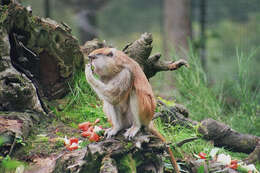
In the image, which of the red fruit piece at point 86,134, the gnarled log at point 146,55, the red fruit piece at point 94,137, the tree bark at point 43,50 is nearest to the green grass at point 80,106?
the tree bark at point 43,50

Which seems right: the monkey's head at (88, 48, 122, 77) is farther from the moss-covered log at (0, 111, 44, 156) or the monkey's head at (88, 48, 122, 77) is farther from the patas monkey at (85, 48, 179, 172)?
the moss-covered log at (0, 111, 44, 156)

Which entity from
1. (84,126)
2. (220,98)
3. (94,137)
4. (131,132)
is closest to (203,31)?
(220,98)

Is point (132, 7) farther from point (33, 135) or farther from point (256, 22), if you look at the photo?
point (33, 135)

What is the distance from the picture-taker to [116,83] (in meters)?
3.17

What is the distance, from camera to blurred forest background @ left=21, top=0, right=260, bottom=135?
5.44 m

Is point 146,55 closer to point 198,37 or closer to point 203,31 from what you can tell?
point 203,31

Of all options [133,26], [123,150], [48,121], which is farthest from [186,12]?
[123,150]

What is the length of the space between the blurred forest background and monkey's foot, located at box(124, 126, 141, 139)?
84.3 inches

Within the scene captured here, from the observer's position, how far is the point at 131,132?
3275 mm

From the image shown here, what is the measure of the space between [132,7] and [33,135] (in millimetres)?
8665

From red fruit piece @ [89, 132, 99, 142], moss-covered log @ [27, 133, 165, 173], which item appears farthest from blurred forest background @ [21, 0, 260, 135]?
moss-covered log @ [27, 133, 165, 173]

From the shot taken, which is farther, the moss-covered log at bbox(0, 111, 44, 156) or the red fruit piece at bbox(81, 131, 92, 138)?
the red fruit piece at bbox(81, 131, 92, 138)

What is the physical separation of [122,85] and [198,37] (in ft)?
20.2

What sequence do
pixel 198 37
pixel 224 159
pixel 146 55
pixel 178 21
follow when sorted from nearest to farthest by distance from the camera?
pixel 224 159 → pixel 146 55 → pixel 178 21 → pixel 198 37
